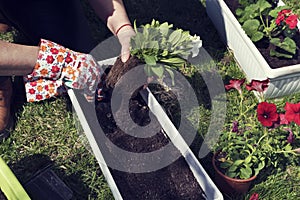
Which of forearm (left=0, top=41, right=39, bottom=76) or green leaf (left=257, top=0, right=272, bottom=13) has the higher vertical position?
forearm (left=0, top=41, right=39, bottom=76)

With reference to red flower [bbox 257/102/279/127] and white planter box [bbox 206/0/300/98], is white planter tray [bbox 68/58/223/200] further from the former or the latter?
white planter box [bbox 206/0/300/98]

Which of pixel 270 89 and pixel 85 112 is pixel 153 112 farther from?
pixel 270 89

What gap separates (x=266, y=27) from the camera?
2.64 metres

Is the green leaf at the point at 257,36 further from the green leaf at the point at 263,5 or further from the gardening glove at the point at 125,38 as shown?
the gardening glove at the point at 125,38

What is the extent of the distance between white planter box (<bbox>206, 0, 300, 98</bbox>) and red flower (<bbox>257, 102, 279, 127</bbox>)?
1.88 ft

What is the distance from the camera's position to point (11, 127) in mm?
2465

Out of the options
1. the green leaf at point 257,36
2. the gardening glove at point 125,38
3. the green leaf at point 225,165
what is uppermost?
the gardening glove at point 125,38

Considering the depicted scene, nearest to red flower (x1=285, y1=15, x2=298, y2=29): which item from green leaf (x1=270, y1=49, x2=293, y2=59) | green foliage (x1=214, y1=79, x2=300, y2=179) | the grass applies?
green leaf (x1=270, y1=49, x2=293, y2=59)

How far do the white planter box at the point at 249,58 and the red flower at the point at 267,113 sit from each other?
1.88ft

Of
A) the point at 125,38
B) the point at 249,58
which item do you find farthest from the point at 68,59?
the point at 249,58

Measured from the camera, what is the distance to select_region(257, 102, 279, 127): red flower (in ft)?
5.98

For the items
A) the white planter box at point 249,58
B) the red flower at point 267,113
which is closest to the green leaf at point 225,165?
the red flower at point 267,113

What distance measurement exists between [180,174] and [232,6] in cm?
127

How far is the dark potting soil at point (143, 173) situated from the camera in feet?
6.75
